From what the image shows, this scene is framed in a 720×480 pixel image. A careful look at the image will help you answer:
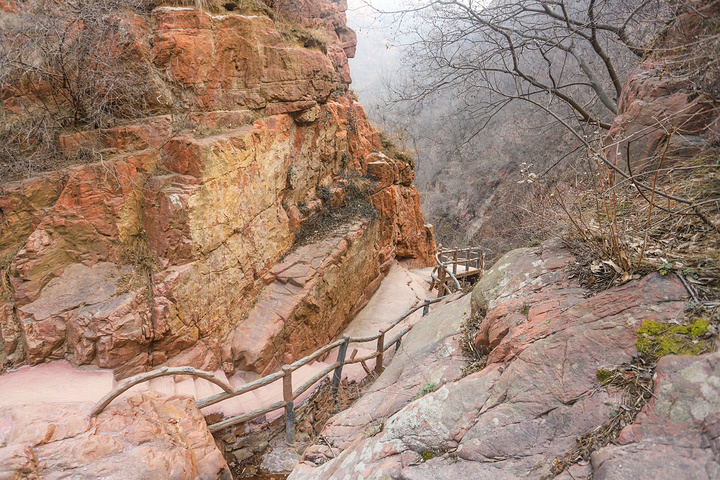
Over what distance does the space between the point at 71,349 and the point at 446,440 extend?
5156 millimetres

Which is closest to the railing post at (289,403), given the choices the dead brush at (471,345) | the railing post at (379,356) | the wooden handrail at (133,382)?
the wooden handrail at (133,382)

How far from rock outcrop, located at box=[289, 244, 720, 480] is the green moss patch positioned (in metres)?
0.07

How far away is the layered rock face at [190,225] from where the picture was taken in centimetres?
498

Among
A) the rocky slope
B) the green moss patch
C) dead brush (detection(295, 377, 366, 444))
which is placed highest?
the green moss patch

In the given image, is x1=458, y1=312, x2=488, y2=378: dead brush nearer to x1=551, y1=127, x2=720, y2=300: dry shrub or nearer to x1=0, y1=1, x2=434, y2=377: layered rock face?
x1=551, y1=127, x2=720, y2=300: dry shrub

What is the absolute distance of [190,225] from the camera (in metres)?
5.60

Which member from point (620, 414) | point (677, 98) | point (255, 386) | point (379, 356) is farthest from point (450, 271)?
point (620, 414)

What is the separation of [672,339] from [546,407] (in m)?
0.79

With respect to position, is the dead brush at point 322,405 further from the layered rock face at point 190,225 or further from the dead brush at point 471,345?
the dead brush at point 471,345

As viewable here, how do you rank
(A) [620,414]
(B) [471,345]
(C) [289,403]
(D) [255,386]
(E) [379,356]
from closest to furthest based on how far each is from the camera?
(A) [620,414], (B) [471,345], (D) [255,386], (C) [289,403], (E) [379,356]

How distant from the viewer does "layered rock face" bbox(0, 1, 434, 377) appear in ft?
16.3

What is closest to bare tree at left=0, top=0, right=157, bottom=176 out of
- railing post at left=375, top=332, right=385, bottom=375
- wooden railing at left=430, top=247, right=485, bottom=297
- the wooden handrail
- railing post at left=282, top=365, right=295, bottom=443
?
the wooden handrail

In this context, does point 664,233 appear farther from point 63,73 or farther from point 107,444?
point 63,73

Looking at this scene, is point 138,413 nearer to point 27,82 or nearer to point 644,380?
point 644,380
